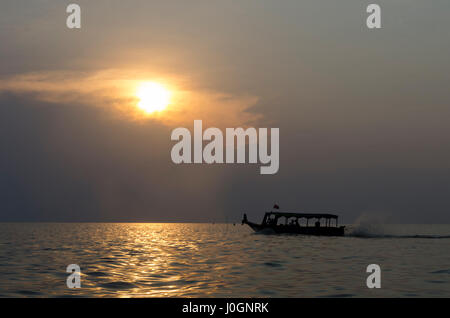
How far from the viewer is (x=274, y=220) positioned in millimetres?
78062

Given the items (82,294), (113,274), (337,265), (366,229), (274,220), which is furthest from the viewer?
(366,229)

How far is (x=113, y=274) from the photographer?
2748 centimetres

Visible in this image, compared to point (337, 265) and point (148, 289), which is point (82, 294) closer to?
point (148, 289)

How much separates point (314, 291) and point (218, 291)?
431 centimetres

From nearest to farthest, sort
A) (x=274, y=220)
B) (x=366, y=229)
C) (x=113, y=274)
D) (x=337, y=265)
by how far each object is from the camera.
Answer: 1. (x=113, y=274)
2. (x=337, y=265)
3. (x=274, y=220)
4. (x=366, y=229)

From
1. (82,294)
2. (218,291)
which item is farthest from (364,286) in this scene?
(82,294)
